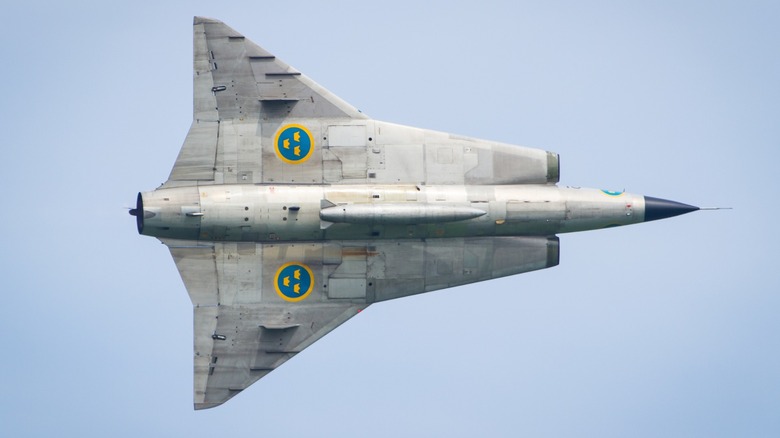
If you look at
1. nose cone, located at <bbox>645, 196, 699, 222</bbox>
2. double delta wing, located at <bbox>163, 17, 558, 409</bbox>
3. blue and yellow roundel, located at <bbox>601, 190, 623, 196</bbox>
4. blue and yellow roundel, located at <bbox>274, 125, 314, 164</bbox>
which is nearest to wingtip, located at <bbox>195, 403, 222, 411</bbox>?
double delta wing, located at <bbox>163, 17, 558, 409</bbox>

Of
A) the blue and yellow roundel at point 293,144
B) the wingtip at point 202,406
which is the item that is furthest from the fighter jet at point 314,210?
the wingtip at point 202,406

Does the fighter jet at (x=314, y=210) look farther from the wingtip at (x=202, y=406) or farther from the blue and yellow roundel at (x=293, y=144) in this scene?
the wingtip at (x=202, y=406)

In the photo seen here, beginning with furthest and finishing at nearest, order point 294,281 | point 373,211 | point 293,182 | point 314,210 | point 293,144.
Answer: point 294,281 < point 293,144 < point 293,182 < point 314,210 < point 373,211

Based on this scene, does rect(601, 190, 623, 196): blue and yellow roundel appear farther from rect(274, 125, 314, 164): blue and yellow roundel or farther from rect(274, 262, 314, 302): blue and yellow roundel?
rect(274, 262, 314, 302): blue and yellow roundel

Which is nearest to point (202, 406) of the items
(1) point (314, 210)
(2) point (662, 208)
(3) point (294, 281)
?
(3) point (294, 281)

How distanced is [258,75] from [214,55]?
4.51ft

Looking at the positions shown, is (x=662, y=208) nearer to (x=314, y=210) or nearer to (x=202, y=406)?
(x=314, y=210)

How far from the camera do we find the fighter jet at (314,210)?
4319 cm

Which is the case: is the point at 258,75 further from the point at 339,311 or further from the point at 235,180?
the point at 339,311

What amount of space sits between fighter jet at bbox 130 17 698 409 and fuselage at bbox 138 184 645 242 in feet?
0.14

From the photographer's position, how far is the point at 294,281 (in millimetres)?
44156

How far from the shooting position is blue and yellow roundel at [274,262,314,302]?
44000mm

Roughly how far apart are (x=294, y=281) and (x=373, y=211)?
328 centimetres

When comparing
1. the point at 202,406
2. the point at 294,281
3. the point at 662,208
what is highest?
the point at 662,208
